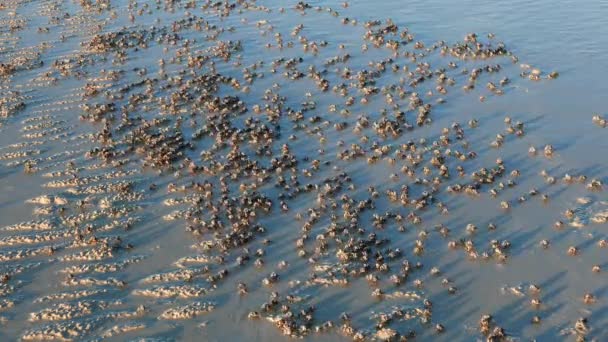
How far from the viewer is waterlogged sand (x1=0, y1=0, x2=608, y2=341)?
16.8 meters

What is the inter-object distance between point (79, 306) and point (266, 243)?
6226mm

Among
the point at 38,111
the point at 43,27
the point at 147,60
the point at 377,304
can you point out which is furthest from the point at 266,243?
the point at 43,27

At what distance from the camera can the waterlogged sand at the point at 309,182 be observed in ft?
55.1

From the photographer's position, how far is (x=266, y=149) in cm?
2428

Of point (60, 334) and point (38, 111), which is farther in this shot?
point (38, 111)

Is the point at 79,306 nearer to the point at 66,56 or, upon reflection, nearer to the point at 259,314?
the point at 259,314

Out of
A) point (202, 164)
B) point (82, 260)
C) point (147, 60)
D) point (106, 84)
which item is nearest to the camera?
point (82, 260)

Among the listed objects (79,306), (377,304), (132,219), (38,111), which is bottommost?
(377,304)

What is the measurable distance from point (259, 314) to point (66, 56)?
79.6 ft

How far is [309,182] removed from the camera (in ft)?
73.3

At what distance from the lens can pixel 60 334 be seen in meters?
16.1

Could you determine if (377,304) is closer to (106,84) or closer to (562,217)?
(562,217)

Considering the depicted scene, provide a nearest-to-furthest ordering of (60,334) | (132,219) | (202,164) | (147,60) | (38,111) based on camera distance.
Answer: (60,334), (132,219), (202,164), (38,111), (147,60)

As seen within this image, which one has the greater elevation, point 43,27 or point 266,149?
point 43,27
